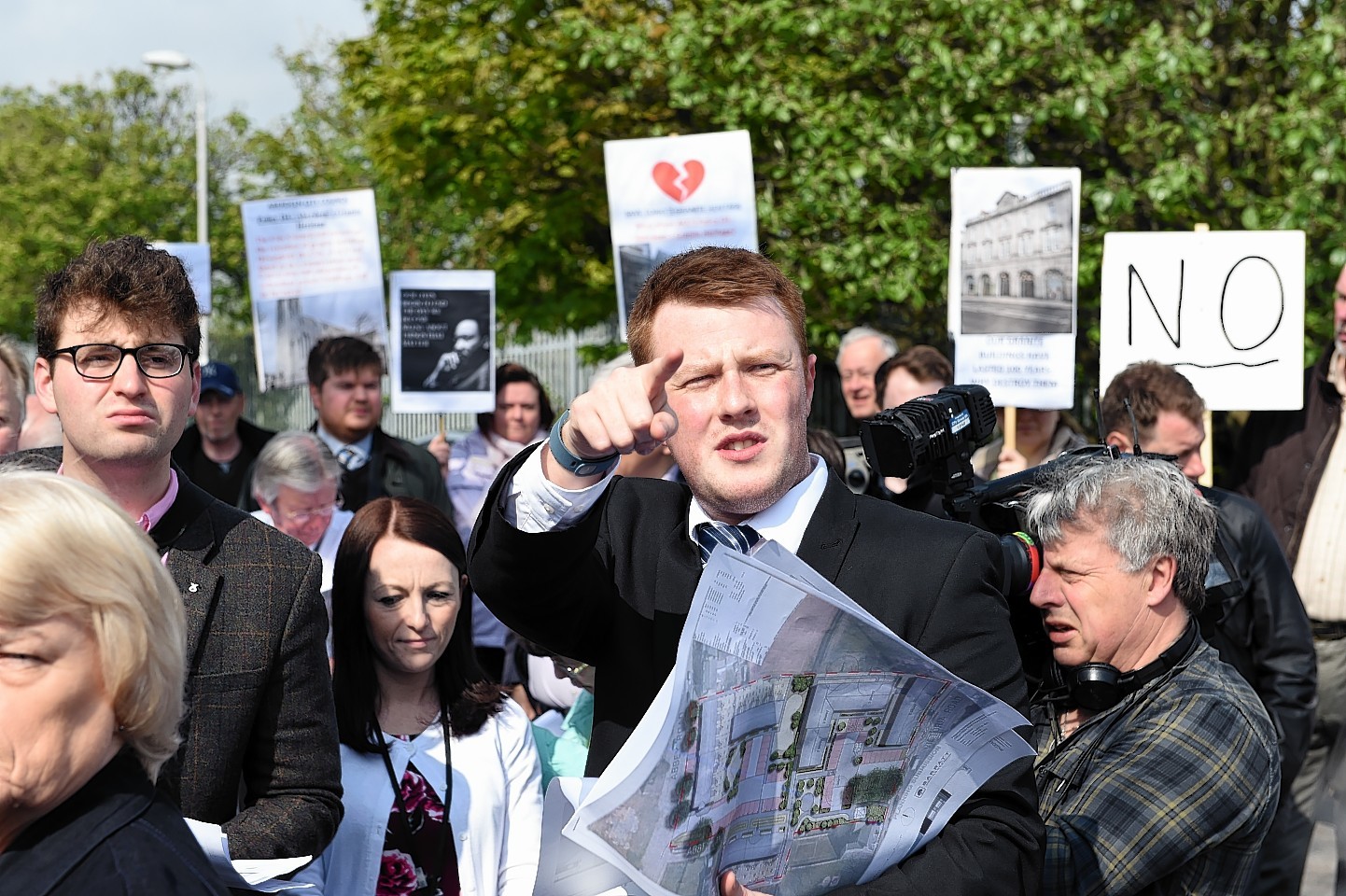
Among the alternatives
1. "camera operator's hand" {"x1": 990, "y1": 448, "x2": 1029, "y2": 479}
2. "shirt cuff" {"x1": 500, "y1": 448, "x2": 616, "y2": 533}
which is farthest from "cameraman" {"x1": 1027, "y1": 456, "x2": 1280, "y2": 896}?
"camera operator's hand" {"x1": 990, "y1": 448, "x2": 1029, "y2": 479}

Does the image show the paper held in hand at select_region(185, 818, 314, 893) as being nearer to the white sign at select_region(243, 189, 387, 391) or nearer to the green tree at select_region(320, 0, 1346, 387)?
the white sign at select_region(243, 189, 387, 391)

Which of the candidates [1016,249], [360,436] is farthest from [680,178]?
[360,436]

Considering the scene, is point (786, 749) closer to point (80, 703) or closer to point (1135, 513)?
point (80, 703)

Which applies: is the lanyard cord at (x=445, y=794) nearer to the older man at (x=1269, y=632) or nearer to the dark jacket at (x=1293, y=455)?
the older man at (x=1269, y=632)

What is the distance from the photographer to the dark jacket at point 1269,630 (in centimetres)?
460

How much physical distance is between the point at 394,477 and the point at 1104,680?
4.13 metres

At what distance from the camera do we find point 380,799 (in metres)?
3.41

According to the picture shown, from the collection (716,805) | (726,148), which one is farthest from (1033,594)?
(726,148)

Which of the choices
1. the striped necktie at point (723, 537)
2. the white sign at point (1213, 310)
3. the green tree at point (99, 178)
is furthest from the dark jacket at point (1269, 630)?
the green tree at point (99, 178)

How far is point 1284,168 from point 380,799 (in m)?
7.36

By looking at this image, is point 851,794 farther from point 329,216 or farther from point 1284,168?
point 1284,168

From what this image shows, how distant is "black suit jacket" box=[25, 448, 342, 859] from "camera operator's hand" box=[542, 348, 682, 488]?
950 mm

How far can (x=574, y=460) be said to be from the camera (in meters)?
1.95

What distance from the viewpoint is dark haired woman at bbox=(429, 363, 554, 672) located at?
678 cm
